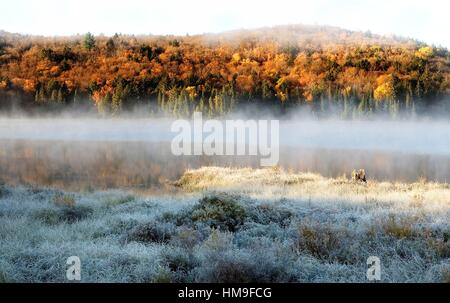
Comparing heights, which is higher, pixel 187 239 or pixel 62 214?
pixel 187 239

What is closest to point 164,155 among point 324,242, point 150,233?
point 150,233

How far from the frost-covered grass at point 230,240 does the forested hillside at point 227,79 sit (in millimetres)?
54188

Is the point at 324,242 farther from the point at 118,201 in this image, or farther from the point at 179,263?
the point at 118,201

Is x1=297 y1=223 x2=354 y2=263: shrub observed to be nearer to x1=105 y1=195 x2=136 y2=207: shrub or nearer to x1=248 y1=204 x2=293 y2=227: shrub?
x1=248 y1=204 x2=293 y2=227: shrub

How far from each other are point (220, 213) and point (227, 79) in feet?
Answer: 228

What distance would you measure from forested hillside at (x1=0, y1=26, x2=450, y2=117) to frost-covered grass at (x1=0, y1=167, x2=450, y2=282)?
54.2 metres

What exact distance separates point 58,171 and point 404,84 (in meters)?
58.2

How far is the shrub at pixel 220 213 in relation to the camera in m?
10.5

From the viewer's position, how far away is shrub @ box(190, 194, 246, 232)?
10548mm

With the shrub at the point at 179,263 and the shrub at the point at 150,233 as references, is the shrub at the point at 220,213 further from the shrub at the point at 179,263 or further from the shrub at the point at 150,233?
the shrub at the point at 179,263

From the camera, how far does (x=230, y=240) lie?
29.1 ft

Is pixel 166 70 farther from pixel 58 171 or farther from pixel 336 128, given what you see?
pixel 58 171

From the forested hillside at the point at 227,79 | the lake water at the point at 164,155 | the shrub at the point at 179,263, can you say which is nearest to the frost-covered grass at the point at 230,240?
the shrub at the point at 179,263

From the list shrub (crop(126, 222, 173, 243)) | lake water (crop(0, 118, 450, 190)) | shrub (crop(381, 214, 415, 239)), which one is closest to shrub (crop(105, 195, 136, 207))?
shrub (crop(126, 222, 173, 243))
